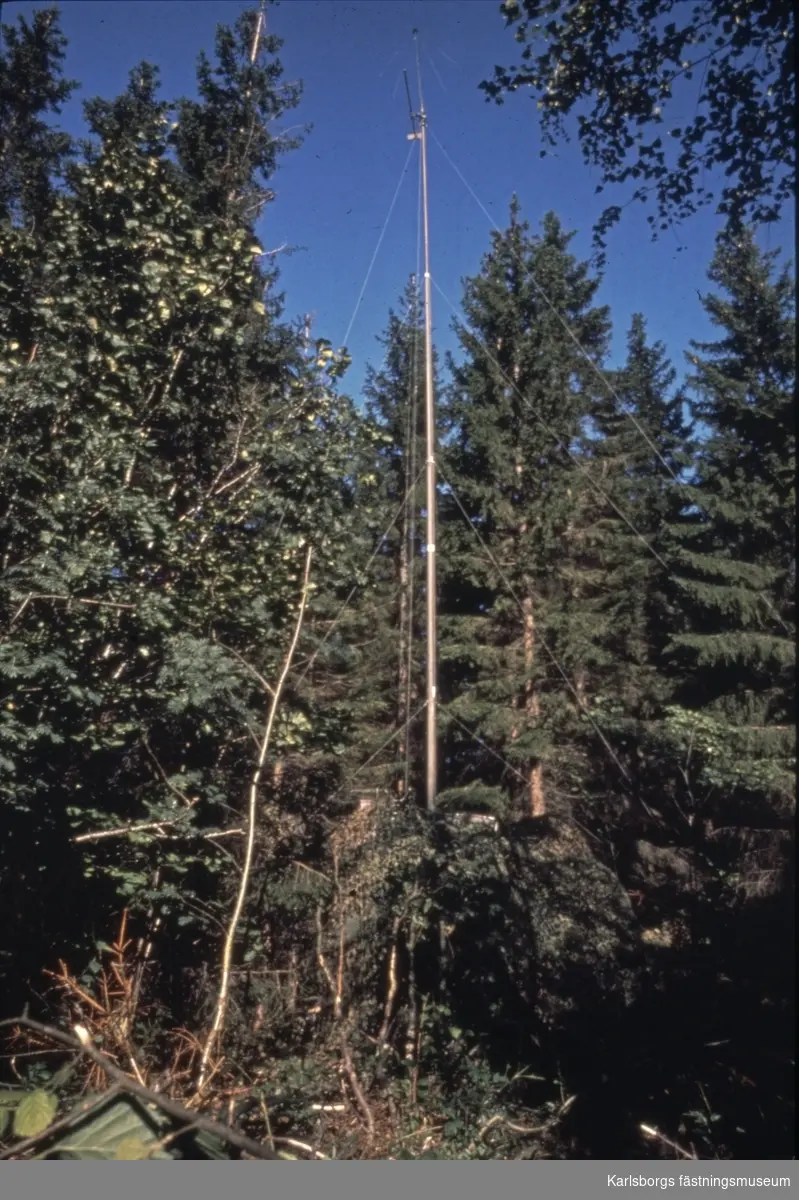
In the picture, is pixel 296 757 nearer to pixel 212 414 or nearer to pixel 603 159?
pixel 212 414

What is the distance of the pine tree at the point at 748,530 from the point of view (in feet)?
8.64

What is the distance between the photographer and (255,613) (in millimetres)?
5172

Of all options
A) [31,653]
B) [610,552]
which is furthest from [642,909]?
[610,552]

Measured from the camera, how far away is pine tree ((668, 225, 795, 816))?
8.64ft

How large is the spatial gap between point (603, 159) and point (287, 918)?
17.3 feet

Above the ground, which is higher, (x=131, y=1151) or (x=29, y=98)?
(x=29, y=98)

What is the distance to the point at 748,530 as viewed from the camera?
9.92 ft

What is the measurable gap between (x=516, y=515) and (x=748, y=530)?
41.5 ft

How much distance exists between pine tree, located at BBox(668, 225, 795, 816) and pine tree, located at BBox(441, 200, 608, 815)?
10683mm

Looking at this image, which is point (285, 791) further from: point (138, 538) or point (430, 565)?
point (430, 565)

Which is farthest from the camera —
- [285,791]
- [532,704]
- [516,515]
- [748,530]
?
[516,515]

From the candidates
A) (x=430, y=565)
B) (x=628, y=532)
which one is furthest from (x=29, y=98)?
(x=628, y=532)

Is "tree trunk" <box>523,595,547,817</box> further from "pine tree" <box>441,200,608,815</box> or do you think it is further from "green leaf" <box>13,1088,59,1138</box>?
"green leaf" <box>13,1088,59,1138</box>
